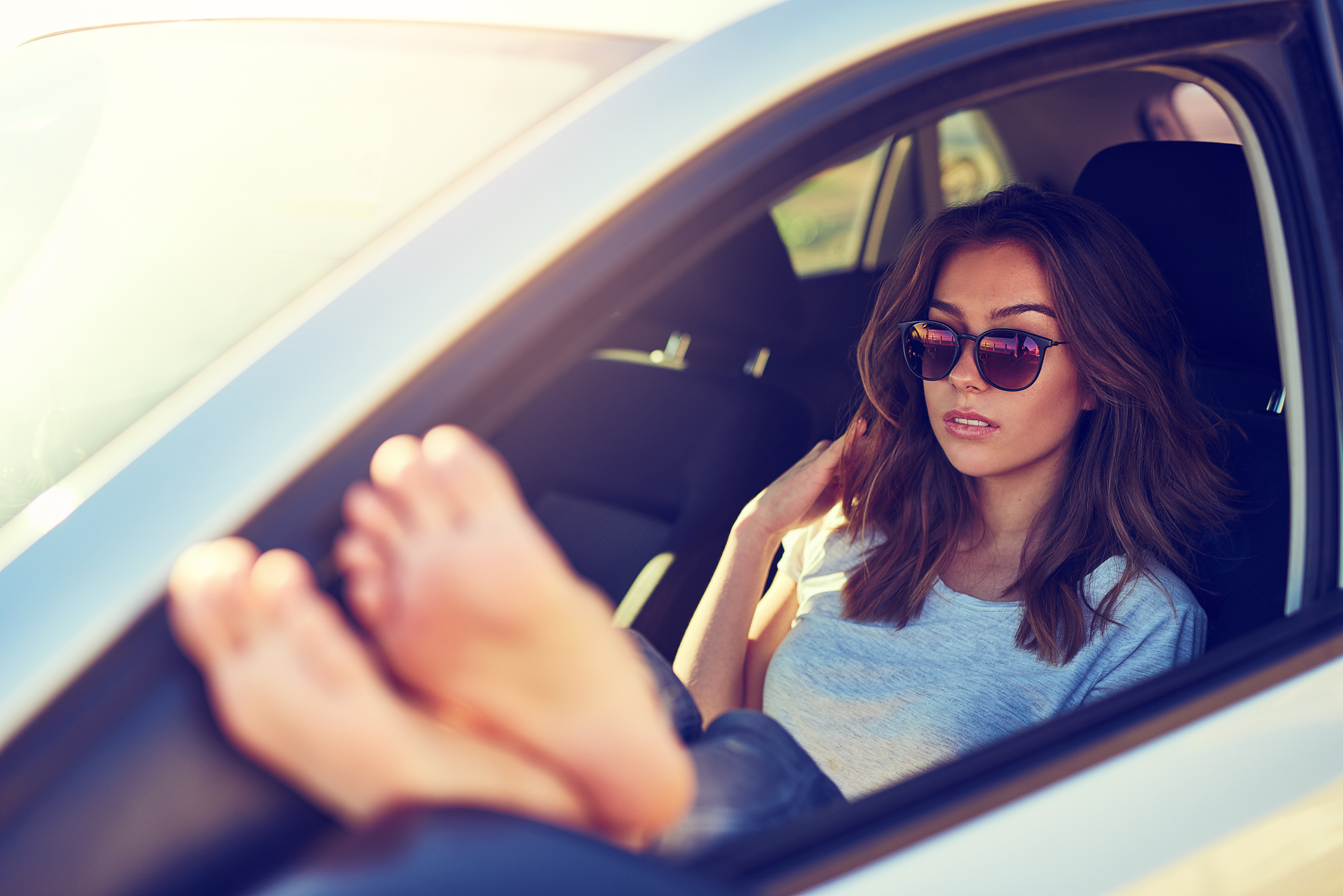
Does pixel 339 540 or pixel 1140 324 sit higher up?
pixel 1140 324

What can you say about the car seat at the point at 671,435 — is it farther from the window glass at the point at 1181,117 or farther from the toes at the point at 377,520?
the toes at the point at 377,520

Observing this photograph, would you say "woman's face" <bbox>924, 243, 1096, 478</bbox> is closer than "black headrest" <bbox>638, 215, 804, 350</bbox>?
Yes

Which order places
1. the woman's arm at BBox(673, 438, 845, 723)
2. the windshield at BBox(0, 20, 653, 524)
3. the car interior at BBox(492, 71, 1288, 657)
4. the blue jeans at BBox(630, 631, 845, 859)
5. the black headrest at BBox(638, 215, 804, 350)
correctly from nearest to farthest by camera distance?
1. the blue jeans at BBox(630, 631, 845, 859)
2. the windshield at BBox(0, 20, 653, 524)
3. the car interior at BBox(492, 71, 1288, 657)
4. the woman's arm at BBox(673, 438, 845, 723)
5. the black headrest at BBox(638, 215, 804, 350)

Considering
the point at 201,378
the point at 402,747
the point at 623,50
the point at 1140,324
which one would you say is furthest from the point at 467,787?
the point at 1140,324

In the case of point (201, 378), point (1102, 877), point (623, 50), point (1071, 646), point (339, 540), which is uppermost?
point (623, 50)

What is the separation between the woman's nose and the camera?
5.59 ft

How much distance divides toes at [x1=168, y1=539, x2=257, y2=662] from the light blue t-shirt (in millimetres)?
1163

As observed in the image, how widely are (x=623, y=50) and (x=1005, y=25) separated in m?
0.38

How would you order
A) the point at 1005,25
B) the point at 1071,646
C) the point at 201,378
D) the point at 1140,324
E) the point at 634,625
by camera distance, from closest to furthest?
the point at 201,378, the point at 1005,25, the point at 1071,646, the point at 1140,324, the point at 634,625

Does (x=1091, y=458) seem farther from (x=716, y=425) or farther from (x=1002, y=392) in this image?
(x=716, y=425)

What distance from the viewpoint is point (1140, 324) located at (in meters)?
1.70

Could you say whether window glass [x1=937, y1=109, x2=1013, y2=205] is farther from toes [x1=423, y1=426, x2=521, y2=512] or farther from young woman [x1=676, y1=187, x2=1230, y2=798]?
toes [x1=423, y1=426, x2=521, y2=512]

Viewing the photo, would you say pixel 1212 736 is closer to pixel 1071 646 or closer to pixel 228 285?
pixel 1071 646

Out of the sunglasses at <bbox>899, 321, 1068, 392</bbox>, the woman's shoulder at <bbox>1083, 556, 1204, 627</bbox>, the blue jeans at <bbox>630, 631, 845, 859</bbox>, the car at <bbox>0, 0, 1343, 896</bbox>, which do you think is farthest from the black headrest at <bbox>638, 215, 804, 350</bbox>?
the blue jeans at <bbox>630, 631, 845, 859</bbox>
